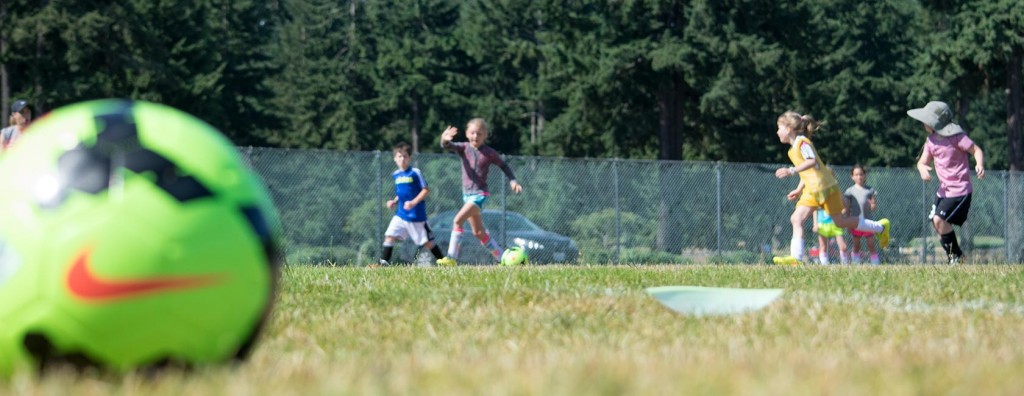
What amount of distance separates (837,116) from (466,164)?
3689 centimetres

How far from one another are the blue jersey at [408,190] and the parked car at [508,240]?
533 cm

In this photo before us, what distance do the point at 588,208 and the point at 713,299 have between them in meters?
16.0

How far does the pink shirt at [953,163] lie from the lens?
14.0 meters

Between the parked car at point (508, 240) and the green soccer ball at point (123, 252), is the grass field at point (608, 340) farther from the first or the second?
the parked car at point (508, 240)

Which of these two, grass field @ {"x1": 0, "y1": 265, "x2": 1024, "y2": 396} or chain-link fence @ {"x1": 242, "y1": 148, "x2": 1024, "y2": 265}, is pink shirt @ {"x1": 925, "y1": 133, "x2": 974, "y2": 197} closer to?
grass field @ {"x1": 0, "y1": 265, "x2": 1024, "y2": 396}

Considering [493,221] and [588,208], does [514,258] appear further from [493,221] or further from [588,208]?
[588,208]

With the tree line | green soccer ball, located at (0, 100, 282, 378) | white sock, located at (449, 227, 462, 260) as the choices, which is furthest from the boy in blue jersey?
the tree line

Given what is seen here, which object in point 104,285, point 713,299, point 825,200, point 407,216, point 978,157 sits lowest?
point 407,216

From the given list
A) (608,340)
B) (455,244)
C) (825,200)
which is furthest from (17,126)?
(608,340)

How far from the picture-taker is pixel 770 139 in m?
44.9

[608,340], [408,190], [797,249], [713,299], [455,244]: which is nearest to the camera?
[608,340]

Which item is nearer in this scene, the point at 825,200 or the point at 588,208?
the point at 825,200

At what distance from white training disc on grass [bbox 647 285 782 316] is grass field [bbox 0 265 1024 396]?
0.30 ft

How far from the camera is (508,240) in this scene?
2108 cm
